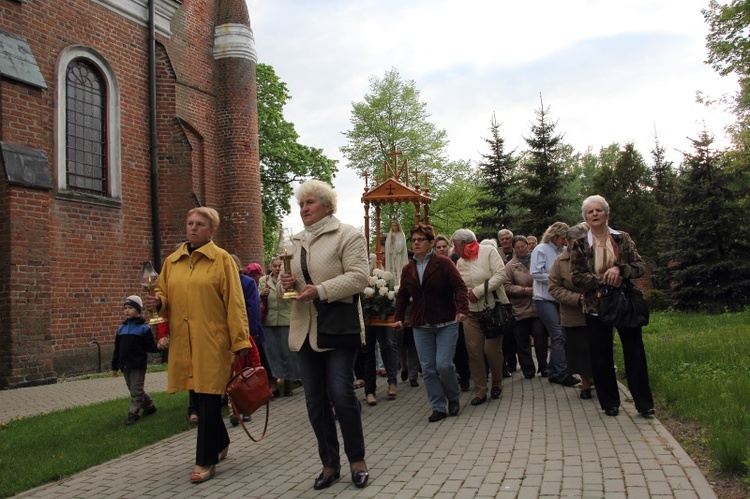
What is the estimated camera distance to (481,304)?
26.0 ft

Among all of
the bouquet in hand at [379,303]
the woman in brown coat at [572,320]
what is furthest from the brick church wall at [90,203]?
the woman in brown coat at [572,320]

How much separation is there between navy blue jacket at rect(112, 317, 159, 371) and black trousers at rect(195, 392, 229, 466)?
265cm

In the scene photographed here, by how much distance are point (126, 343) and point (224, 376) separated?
3142 mm

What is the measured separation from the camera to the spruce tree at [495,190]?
Answer: 102 ft

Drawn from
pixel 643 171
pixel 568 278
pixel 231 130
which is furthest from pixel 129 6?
pixel 643 171

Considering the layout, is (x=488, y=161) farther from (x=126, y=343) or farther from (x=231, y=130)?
(x=126, y=343)

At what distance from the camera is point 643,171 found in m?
35.9

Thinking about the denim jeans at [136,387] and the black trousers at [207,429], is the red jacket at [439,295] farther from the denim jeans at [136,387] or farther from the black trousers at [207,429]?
the denim jeans at [136,387]

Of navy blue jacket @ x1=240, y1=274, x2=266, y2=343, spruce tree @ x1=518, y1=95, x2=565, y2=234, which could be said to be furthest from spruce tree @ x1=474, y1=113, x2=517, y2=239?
navy blue jacket @ x1=240, y1=274, x2=266, y2=343

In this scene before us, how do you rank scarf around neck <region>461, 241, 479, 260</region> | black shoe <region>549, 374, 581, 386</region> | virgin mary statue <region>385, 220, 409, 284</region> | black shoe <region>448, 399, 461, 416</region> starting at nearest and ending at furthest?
black shoe <region>448, 399, 461, 416</region> < scarf around neck <region>461, 241, 479, 260</region> < black shoe <region>549, 374, 581, 386</region> < virgin mary statue <region>385, 220, 409, 284</region>

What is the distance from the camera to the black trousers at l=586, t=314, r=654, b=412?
609 centimetres

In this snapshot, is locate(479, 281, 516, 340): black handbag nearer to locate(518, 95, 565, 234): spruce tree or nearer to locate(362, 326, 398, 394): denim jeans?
locate(362, 326, 398, 394): denim jeans

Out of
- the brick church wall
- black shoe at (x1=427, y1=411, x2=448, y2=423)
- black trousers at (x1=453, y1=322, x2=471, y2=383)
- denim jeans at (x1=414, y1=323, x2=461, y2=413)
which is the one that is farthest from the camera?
the brick church wall

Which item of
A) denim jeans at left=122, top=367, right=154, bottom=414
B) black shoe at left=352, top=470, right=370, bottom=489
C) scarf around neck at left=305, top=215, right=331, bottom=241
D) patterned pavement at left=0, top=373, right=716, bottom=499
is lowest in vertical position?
patterned pavement at left=0, top=373, right=716, bottom=499
